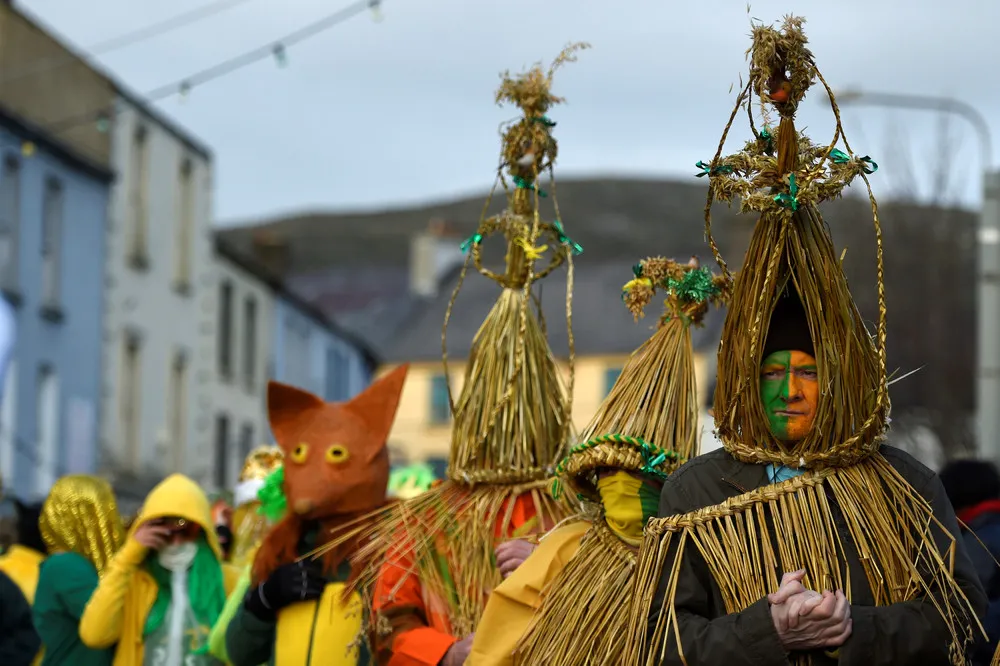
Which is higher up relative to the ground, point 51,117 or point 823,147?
point 51,117

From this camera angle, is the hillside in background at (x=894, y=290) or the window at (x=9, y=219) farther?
the hillside in background at (x=894, y=290)

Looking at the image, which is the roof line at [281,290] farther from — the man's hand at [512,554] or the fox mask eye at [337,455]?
the man's hand at [512,554]

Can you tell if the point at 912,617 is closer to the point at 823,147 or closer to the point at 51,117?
the point at 823,147

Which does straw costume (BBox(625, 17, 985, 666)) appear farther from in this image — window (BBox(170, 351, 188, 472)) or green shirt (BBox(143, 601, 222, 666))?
window (BBox(170, 351, 188, 472))

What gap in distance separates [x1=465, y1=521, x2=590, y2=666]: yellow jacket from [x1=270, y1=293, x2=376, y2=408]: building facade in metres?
31.0

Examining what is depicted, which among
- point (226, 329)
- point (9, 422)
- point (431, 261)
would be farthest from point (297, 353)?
point (9, 422)

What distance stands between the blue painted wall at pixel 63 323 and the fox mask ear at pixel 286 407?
1775 cm

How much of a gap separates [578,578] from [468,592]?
978 millimetres

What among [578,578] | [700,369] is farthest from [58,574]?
[700,369]

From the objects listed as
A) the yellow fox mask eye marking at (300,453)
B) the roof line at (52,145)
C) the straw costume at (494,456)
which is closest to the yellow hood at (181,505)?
the yellow fox mask eye marking at (300,453)

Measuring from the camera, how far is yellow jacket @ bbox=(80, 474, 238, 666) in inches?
303

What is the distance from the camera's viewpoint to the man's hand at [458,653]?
592 centimetres

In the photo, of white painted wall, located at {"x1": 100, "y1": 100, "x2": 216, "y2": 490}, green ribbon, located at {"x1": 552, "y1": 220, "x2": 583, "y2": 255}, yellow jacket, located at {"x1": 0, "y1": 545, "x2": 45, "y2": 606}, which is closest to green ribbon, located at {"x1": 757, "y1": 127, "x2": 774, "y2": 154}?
green ribbon, located at {"x1": 552, "y1": 220, "x2": 583, "y2": 255}

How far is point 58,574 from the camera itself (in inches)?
324
